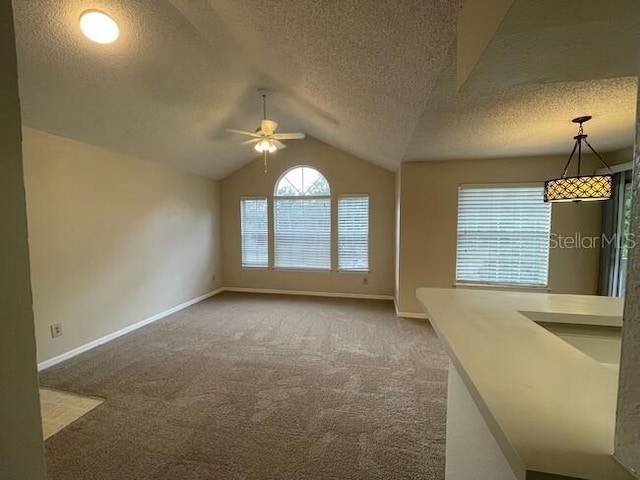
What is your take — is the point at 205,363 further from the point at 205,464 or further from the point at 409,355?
the point at 409,355

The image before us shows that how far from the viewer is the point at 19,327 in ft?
2.43

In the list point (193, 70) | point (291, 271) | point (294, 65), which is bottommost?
point (291, 271)

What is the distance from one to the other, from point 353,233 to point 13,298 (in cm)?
496

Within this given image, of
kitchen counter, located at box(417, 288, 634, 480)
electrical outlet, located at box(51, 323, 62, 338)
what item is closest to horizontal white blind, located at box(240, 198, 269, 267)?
electrical outlet, located at box(51, 323, 62, 338)

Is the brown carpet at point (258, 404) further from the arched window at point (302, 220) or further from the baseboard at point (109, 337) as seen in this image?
the arched window at point (302, 220)

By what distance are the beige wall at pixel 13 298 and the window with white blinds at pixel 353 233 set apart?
4.89 m

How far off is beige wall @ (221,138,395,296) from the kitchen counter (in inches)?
159

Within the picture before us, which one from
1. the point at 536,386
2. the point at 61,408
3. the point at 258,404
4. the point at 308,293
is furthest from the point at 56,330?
the point at 536,386

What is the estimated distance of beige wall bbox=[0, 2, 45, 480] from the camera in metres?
0.70

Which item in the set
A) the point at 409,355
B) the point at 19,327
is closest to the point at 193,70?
the point at 19,327

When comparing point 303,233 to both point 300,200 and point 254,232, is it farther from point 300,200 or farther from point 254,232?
point 254,232

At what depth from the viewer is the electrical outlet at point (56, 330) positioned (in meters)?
3.01

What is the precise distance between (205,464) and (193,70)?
323 centimetres

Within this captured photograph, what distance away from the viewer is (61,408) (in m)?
2.32
